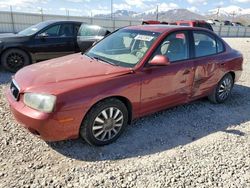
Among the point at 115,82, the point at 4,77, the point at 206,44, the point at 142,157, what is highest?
the point at 206,44

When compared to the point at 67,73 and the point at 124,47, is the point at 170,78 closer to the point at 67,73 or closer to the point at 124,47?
the point at 124,47

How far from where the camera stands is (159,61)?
3.72 m

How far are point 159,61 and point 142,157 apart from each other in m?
1.35

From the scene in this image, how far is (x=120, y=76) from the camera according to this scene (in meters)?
3.56

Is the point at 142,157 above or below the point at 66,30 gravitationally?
below

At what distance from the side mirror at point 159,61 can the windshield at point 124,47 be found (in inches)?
7.9

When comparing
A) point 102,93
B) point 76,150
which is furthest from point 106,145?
point 102,93

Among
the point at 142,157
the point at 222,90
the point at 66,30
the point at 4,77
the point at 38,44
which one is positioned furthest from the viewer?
the point at 66,30

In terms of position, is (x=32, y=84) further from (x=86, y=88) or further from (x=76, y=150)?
(x=76, y=150)

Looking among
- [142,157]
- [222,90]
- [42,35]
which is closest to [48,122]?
[142,157]

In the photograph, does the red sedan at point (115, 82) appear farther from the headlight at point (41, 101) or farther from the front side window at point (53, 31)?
the front side window at point (53, 31)

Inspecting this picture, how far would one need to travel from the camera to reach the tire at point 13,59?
6996 mm

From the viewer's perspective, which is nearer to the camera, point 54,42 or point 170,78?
point 170,78

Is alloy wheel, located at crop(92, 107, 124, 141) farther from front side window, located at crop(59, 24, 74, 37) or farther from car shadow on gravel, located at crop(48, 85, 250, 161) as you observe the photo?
front side window, located at crop(59, 24, 74, 37)
